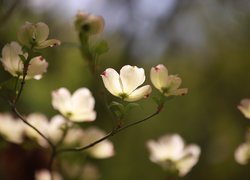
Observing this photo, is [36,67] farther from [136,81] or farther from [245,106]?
[245,106]

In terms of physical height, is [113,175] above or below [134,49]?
below

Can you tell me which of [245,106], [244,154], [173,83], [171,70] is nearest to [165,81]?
[173,83]

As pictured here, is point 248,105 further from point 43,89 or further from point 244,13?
point 43,89

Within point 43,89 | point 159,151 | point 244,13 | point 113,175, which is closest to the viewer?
point 159,151

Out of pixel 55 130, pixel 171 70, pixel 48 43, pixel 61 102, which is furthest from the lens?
pixel 171 70

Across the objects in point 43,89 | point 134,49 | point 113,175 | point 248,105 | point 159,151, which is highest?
point 248,105

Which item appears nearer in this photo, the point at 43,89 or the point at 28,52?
the point at 28,52

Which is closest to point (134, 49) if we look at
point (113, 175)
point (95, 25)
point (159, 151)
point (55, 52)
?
point (55, 52)
